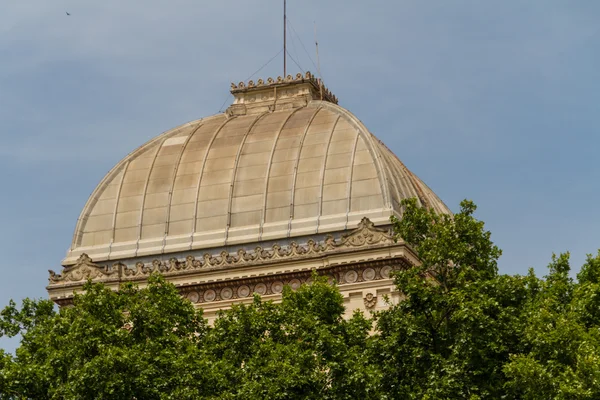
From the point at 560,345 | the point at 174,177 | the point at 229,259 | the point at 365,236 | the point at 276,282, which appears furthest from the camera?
the point at 174,177

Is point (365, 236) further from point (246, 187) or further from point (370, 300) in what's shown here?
point (246, 187)

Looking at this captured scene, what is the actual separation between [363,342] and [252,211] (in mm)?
20624

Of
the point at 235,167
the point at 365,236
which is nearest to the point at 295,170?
the point at 235,167

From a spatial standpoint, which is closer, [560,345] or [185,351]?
[560,345]

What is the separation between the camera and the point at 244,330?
69438 mm

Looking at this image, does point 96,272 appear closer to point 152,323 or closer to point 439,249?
point 152,323

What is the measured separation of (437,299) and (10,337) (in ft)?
66.1

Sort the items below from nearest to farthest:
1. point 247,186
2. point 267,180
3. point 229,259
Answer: point 229,259
point 267,180
point 247,186

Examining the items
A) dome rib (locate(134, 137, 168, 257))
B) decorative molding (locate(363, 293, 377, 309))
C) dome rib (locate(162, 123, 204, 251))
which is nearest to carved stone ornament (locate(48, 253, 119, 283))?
dome rib (locate(134, 137, 168, 257))

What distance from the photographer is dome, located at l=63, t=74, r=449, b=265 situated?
8594cm

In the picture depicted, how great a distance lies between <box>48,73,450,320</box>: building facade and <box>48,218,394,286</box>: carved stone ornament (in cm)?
6

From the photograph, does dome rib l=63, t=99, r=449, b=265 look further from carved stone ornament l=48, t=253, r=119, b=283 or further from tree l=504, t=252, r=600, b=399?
tree l=504, t=252, r=600, b=399

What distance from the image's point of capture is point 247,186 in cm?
8825

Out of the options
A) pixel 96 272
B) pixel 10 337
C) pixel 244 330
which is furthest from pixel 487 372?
pixel 96 272
